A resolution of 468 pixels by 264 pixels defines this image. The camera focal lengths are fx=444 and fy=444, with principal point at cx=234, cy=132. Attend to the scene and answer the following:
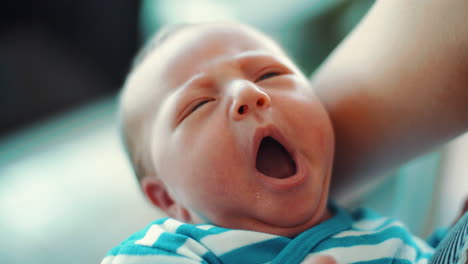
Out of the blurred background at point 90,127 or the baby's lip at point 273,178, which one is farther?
the blurred background at point 90,127

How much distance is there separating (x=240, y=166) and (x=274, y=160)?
64 millimetres

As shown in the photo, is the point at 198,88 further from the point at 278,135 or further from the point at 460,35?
the point at 460,35

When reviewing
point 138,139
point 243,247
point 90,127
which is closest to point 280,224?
point 243,247

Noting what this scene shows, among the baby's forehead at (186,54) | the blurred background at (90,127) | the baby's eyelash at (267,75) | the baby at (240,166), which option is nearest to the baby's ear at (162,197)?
the baby at (240,166)

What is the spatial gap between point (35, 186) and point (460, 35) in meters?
1.17

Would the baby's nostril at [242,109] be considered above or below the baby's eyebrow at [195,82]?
below

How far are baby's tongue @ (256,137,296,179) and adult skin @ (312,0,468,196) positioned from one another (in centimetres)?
13

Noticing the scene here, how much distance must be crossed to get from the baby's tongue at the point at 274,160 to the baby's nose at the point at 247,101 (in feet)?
0.19

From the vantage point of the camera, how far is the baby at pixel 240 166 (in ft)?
1.81

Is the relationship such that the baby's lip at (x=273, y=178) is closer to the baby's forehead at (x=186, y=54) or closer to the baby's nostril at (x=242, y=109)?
the baby's nostril at (x=242, y=109)

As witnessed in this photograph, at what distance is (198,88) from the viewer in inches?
24.1

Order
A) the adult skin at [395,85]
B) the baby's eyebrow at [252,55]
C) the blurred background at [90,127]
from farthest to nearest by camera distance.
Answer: the blurred background at [90,127] → the baby's eyebrow at [252,55] → the adult skin at [395,85]

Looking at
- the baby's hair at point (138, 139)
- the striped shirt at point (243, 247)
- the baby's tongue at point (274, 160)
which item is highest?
the baby's hair at point (138, 139)

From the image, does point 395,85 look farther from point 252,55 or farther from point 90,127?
point 90,127
